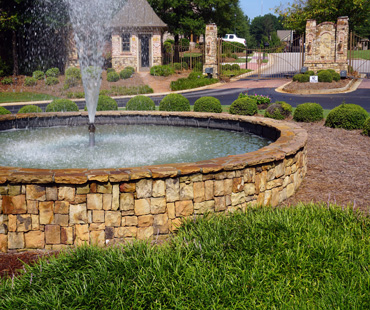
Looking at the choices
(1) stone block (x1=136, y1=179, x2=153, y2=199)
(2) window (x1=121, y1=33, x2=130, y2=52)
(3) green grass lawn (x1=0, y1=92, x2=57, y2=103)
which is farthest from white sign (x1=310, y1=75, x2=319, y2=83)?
(1) stone block (x1=136, y1=179, x2=153, y2=199)

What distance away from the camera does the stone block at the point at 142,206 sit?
539cm

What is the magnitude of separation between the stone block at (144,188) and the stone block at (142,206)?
0.06m

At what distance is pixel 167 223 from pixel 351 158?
5511 millimetres

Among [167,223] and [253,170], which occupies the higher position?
[253,170]

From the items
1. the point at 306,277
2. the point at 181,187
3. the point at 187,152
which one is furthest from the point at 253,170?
the point at 187,152

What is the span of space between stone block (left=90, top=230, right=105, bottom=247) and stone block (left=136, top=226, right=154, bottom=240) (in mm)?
437

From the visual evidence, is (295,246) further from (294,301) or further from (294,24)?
(294,24)

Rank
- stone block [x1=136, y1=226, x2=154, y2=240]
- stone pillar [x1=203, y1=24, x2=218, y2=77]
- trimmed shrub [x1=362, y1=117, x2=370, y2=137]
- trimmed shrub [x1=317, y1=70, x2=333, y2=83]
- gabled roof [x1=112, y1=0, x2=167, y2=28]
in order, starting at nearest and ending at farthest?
stone block [x1=136, y1=226, x2=154, y2=240], trimmed shrub [x1=362, y1=117, x2=370, y2=137], trimmed shrub [x1=317, y1=70, x2=333, y2=83], stone pillar [x1=203, y1=24, x2=218, y2=77], gabled roof [x1=112, y1=0, x2=167, y2=28]

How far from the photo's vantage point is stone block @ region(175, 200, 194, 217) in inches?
219

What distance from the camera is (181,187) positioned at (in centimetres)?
554

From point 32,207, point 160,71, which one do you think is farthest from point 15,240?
point 160,71

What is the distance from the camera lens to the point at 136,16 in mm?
36875

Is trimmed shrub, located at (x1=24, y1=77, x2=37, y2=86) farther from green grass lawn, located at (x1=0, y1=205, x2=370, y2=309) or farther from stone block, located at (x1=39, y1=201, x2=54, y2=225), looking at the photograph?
green grass lawn, located at (x1=0, y1=205, x2=370, y2=309)

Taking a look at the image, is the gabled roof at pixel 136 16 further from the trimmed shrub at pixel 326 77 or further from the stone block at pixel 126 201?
the stone block at pixel 126 201
